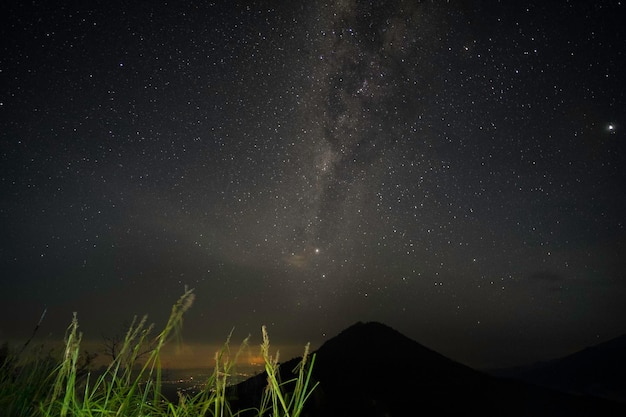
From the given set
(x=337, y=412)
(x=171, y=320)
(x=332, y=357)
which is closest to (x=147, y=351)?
(x=171, y=320)

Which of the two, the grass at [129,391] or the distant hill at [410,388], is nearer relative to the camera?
the grass at [129,391]

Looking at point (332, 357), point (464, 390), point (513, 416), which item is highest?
point (332, 357)

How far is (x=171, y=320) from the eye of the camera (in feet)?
5.74

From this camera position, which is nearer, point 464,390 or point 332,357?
point 464,390

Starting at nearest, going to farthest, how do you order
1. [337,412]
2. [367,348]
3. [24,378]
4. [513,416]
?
[24,378]
[337,412]
[513,416]
[367,348]

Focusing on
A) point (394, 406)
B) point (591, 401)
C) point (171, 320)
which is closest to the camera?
point (171, 320)

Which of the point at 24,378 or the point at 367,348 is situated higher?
the point at 367,348

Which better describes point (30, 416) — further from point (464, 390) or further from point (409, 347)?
point (409, 347)

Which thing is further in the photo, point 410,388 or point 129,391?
point 410,388

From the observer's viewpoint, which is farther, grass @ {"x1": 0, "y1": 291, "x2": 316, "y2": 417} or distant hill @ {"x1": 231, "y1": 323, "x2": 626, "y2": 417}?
distant hill @ {"x1": 231, "y1": 323, "x2": 626, "y2": 417}

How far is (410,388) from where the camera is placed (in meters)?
38.8

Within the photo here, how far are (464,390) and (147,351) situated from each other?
4654cm

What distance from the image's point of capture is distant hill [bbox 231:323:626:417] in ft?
107

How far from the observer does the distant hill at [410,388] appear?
32625 mm
